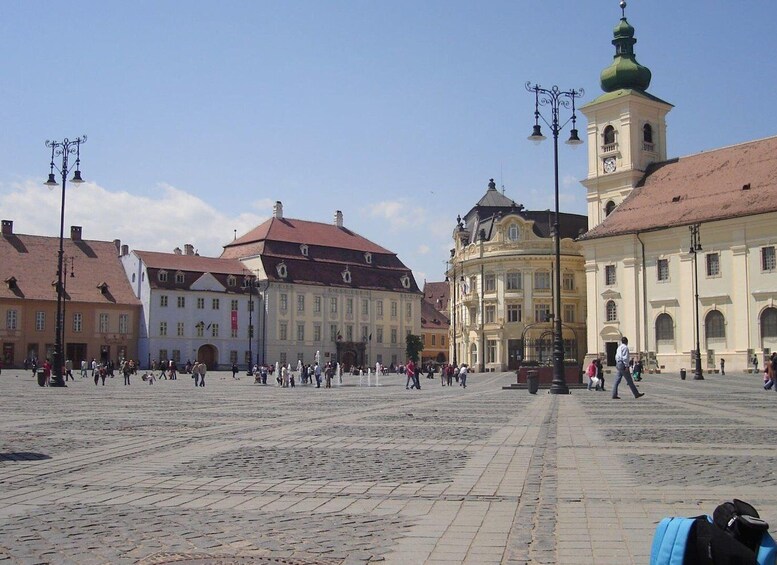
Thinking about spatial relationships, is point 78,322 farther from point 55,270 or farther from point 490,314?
point 490,314

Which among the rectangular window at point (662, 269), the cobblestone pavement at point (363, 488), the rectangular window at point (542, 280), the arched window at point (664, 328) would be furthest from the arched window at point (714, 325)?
the cobblestone pavement at point (363, 488)

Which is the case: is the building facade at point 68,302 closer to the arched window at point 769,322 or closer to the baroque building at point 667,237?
the baroque building at point 667,237

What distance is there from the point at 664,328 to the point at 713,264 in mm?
6324

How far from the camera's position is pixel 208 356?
87.6 m

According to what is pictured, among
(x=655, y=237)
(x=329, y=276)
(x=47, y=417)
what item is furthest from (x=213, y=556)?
(x=329, y=276)

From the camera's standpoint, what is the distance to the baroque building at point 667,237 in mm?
60719

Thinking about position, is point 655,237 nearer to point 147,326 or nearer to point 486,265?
point 486,265

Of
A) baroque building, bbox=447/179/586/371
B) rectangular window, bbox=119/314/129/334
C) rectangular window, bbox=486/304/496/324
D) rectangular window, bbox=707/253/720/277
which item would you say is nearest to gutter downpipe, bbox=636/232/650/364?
rectangular window, bbox=707/253/720/277

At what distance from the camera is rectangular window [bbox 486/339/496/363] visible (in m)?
85.8

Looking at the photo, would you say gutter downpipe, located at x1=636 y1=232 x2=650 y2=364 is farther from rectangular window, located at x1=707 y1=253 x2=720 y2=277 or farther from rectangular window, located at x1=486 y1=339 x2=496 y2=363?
rectangular window, located at x1=486 y1=339 x2=496 y2=363

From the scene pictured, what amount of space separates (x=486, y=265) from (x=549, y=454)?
249 feet

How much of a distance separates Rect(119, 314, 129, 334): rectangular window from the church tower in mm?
44661

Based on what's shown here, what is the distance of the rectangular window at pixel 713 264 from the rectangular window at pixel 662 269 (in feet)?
11.9

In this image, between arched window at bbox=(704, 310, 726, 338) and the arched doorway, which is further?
the arched doorway
